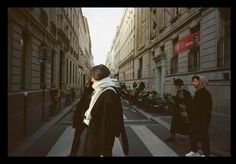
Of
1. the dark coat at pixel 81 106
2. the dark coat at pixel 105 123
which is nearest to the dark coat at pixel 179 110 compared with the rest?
the dark coat at pixel 105 123

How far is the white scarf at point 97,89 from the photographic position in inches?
119

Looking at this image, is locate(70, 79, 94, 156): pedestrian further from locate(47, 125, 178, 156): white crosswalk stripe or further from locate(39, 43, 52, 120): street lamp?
locate(39, 43, 52, 120): street lamp

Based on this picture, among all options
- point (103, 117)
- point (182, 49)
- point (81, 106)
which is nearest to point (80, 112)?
point (81, 106)

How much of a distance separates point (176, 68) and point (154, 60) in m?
0.28

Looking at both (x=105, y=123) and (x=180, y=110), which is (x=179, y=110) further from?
(x=105, y=123)

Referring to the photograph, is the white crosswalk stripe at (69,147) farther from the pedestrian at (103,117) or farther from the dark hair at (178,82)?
the dark hair at (178,82)

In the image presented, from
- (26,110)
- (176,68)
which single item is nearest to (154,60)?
(176,68)

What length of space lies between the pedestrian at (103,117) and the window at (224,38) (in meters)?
1.09

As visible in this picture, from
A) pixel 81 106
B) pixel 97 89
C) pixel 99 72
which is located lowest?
pixel 81 106

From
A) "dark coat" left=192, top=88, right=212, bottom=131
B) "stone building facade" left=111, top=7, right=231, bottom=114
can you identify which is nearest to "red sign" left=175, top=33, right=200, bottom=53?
"stone building facade" left=111, top=7, right=231, bottom=114

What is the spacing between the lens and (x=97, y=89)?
10.2 feet

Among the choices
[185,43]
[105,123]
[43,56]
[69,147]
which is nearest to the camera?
[43,56]

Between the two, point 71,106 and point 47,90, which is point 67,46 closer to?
point 47,90

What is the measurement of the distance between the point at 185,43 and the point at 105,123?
1.06 m
